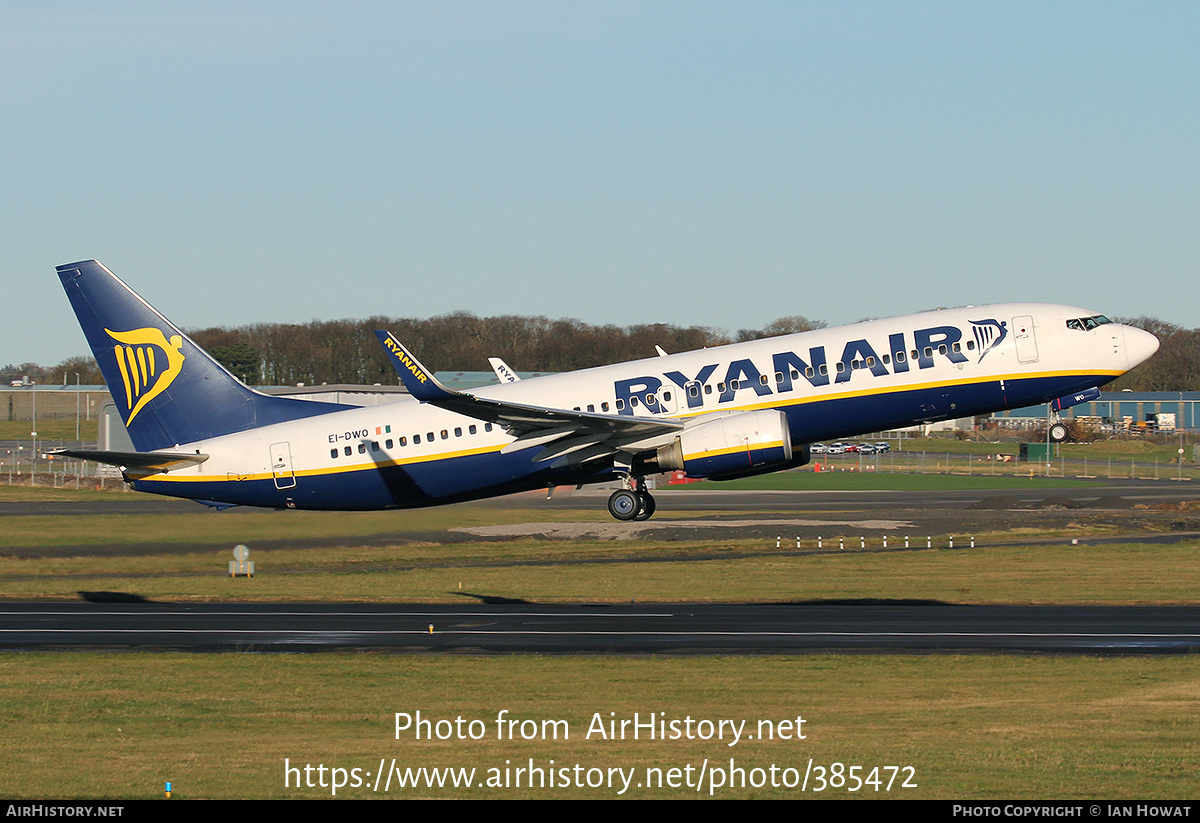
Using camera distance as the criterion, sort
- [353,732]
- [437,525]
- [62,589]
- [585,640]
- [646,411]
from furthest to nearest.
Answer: [62,589], [437,525], [646,411], [585,640], [353,732]

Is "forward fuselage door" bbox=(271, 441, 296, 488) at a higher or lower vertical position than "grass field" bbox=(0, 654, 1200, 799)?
higher

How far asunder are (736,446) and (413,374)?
908cm

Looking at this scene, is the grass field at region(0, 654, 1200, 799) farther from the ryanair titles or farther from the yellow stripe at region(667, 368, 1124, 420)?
the ryanair titles

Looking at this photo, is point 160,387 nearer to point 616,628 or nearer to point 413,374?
point 413,374

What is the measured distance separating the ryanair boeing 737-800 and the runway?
389cm

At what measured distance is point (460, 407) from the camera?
35.5 m

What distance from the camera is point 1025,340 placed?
A: 118 feet

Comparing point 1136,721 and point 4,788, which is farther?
point 1136,721

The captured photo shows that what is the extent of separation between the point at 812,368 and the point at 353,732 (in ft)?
59.2

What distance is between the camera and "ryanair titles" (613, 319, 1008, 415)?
35906 mm

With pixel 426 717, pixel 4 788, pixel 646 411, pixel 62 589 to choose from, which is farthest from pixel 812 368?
pixel 62 589

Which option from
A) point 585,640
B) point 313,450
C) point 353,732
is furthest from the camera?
point 313,450

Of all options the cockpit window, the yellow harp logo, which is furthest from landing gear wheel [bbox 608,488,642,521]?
the yellow harp logo

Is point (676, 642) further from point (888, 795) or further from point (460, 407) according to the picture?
point (888, 795)
